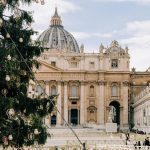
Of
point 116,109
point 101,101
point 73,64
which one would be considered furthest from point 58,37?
point 101,101

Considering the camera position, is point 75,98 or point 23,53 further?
point 75,98

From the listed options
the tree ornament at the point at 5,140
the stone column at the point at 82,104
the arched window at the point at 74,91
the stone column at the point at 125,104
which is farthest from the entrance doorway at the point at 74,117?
the tree ornament at the point at 5,140

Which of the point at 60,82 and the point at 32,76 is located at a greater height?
the point at 60,82

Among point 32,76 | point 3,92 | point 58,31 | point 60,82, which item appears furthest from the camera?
point 58,31

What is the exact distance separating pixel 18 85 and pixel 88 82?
79.7 m

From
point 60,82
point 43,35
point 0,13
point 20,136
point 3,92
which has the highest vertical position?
point 43,35

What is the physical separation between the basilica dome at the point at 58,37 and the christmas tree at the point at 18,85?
359 ft

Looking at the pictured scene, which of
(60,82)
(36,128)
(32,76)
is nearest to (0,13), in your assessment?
(32,76)

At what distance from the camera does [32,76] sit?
20547 mm

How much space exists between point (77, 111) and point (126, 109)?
31.0 ft

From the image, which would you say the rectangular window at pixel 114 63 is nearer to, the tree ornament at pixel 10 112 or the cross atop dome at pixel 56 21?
the cross atop dome at pixel 56 21

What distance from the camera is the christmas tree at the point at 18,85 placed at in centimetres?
1862

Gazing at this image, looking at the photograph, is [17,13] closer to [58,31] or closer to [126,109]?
[126,109]

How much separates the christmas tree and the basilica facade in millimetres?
77440
